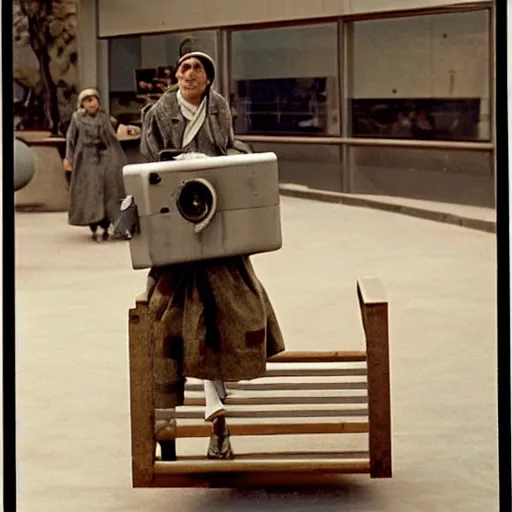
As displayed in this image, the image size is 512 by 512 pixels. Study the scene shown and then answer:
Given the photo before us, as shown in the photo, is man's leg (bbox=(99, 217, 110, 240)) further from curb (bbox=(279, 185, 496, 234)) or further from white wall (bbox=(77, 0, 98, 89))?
curb (bbox=(279, 185, 496, 234))

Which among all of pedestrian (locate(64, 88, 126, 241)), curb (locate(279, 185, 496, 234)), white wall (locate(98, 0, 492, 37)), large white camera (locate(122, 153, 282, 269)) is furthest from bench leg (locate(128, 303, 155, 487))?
white wall (locate(98, 0, 492, 37))

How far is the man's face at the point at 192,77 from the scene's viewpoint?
5605 mm

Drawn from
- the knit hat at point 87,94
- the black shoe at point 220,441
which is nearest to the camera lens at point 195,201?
the knit hat at point 87,94

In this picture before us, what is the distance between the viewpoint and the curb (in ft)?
18.7

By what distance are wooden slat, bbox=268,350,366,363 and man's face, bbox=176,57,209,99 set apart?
Result: 2.89 feet

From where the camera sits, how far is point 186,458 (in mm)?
5957

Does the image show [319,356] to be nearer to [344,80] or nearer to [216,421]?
[216,421]

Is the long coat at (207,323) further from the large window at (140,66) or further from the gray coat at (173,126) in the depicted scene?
the large window at (140,66)

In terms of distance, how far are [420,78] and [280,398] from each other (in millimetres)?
1081

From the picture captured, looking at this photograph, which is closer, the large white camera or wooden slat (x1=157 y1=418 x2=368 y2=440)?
the large white camera

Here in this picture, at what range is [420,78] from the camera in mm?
6223

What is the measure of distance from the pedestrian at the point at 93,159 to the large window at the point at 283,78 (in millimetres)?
369

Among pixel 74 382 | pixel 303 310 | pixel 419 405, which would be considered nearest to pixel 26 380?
pixel 74 382

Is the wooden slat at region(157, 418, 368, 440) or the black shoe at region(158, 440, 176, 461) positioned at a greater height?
the wooden slat at region(157, 418, 368, 440)
